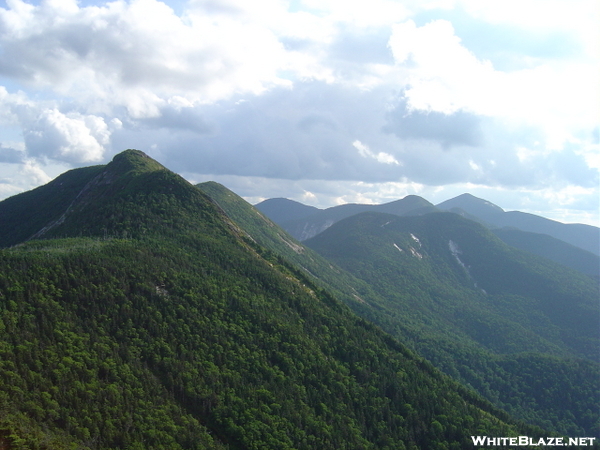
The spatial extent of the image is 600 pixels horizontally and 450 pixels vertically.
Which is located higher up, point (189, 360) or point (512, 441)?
point (189, 360)

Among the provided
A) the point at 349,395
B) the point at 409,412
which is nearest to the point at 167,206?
the point at 349,395

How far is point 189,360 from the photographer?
340 ft

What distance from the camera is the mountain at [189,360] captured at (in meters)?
78.6

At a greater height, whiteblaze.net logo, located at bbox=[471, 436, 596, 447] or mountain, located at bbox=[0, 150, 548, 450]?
mountain, located at bbox=[0, 150, 548, 450]

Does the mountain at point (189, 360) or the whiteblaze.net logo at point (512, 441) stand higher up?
the mountain at point (189, 360)

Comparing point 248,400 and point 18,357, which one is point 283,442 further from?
point 18,357

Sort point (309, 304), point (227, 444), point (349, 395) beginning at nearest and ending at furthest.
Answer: point (227, 444) → point (349, 395) → point (309, 304)

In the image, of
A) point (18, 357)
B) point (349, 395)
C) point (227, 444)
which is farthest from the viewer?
point (349, 395)

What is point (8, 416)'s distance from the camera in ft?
210

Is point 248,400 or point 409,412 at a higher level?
point 248,400

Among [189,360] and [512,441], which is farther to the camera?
[512,441]

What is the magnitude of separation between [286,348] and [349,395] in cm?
2107

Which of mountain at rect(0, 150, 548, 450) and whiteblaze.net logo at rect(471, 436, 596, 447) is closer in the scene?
mountain at rect(0, 150, 548, 450)

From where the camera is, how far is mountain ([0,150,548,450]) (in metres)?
78.6
